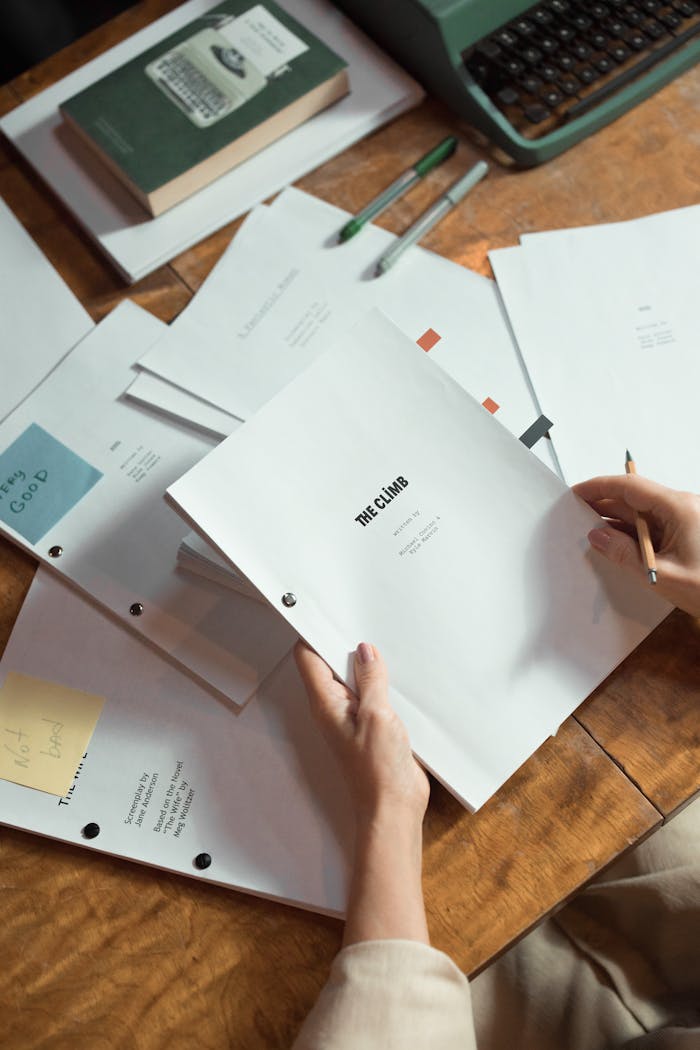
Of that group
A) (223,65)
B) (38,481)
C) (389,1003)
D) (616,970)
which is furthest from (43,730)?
(223,65)

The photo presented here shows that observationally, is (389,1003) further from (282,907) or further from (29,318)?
(29,318)

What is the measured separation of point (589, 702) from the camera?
812 millimetres

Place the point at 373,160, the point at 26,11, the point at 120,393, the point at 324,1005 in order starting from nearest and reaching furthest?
the point at 324,1005 → the point at 120,393 → the point at 373,160 → the point at 26,11

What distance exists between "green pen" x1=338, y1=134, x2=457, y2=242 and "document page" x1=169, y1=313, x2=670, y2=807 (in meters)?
0.23

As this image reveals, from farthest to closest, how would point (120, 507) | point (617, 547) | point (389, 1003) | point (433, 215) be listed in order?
point (433, 215)
point (120, 507)
point (617, 547)
point (389, 1003)

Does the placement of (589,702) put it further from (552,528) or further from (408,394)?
(408,394)

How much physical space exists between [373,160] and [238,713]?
2.10ft

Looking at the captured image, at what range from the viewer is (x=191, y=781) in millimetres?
798

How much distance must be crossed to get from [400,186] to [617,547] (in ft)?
1.60

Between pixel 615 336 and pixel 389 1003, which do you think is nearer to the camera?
pixel 389 1003

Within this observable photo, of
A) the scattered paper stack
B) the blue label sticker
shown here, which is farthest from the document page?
the blue label sticker

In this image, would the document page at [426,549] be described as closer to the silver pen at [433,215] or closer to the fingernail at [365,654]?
the fingernail at [365,654]

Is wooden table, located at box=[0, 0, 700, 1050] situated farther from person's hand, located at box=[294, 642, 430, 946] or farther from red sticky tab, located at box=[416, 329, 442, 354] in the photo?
red sticky tab, located at box=[416, 329, 442, 354]

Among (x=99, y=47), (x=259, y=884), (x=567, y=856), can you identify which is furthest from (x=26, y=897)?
(x=99, y=47)
